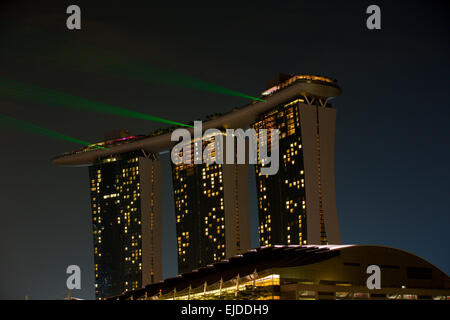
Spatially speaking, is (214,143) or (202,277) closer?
(202,277)

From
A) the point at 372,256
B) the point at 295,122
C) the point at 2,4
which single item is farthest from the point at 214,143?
the point at 372,256

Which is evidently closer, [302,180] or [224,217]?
[302,180]

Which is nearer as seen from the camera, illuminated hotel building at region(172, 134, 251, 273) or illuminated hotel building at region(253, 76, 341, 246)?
illuminated hotel building at region(253, 76, 341, 246)

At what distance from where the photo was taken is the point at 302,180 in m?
160

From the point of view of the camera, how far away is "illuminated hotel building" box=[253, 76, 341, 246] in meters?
158

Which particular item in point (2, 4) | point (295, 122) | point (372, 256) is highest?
point (2, 4)

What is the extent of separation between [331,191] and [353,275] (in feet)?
154

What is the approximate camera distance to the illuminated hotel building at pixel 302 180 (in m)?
158

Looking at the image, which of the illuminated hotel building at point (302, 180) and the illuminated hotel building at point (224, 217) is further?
the illuminated hotel building at point (224, 217)
